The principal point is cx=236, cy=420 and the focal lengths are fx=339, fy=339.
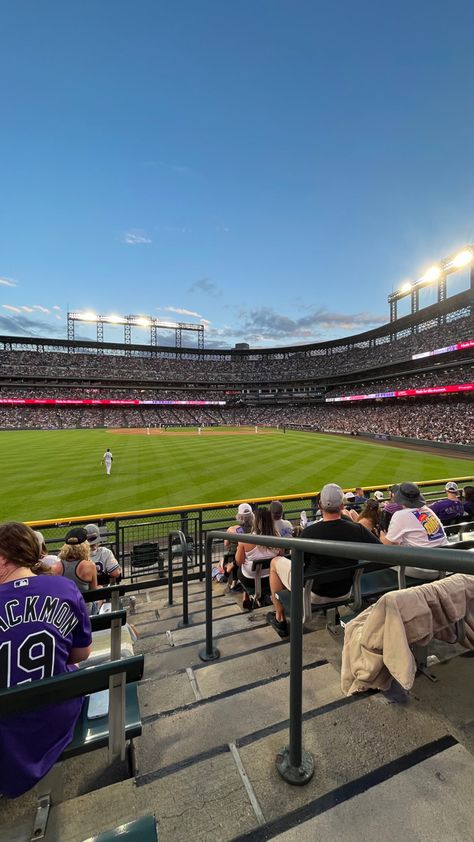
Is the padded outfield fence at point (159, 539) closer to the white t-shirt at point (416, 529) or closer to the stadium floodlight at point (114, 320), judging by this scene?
the white t-shirt at point (416, 529)

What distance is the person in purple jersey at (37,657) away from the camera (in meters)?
1.57

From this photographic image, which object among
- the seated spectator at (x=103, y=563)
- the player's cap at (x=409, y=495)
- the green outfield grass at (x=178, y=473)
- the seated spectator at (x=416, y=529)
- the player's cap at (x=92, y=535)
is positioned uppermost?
A: the player's cap at (x=409, y=495)

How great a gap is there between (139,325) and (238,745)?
296 feet

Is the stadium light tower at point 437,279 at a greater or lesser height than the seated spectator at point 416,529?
greater

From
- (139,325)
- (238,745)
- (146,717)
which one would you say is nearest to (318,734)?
(238,745)

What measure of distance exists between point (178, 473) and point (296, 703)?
16.5 metres

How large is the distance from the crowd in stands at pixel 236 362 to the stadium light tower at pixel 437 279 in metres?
4.59

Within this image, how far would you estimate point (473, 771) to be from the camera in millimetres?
1728

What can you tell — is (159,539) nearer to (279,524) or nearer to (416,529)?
(279,524)

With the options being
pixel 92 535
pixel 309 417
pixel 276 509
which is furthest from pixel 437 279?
pixel 92 535

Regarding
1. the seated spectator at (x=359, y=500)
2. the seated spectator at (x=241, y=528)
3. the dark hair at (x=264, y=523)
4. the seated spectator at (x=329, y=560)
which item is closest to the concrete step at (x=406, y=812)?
the seated spectator at (x=329, y=560)

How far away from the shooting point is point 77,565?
13.7 feet


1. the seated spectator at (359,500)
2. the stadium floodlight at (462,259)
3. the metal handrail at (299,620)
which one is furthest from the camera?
the stadium floodlight at (462,259)

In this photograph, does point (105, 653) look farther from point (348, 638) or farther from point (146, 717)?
point (348, 638)
